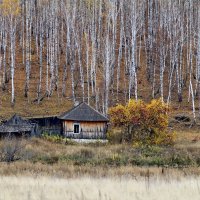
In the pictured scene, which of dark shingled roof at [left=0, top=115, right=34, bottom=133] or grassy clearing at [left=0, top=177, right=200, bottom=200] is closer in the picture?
grassy clearing at [left=0, top=177, right=200, bottom=200]

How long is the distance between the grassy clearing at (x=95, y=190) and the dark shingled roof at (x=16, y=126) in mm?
20940

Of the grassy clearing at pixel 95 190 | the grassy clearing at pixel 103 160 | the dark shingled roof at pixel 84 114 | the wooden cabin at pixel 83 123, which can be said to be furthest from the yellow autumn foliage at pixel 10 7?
the grassy clearing at pixel 95 190

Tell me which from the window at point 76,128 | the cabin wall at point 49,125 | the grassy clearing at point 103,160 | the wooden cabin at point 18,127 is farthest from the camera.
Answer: the window at point 76,128

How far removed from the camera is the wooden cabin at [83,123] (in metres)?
37.9

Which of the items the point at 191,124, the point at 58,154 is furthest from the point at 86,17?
the point at 58,154

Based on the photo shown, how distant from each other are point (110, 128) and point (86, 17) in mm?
19376

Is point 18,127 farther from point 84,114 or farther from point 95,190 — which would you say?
point 95,190

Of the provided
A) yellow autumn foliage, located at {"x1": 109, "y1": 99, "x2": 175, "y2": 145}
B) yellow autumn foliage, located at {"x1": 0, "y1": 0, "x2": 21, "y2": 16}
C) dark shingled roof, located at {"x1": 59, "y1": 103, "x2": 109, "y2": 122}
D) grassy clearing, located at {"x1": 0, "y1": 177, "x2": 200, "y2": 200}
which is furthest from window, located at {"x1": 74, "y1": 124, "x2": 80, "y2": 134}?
grassy clearing, located at {"x1": 0, "y1": 177, "x2": 200, "y2": 200}

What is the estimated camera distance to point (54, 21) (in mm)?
52406

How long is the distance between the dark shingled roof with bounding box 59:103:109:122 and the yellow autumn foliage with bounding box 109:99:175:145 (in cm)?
276

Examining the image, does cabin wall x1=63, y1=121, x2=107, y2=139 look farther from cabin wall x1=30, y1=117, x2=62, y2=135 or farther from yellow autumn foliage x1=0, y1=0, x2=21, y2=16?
yellow autumn foliage x1=0, y1=0, x2=21, y2=16

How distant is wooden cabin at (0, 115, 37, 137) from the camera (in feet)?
117

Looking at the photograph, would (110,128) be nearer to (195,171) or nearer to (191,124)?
(191,124)

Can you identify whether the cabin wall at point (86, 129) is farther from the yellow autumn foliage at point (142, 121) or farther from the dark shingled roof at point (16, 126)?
the dark shingled roof at point (16, 126)
